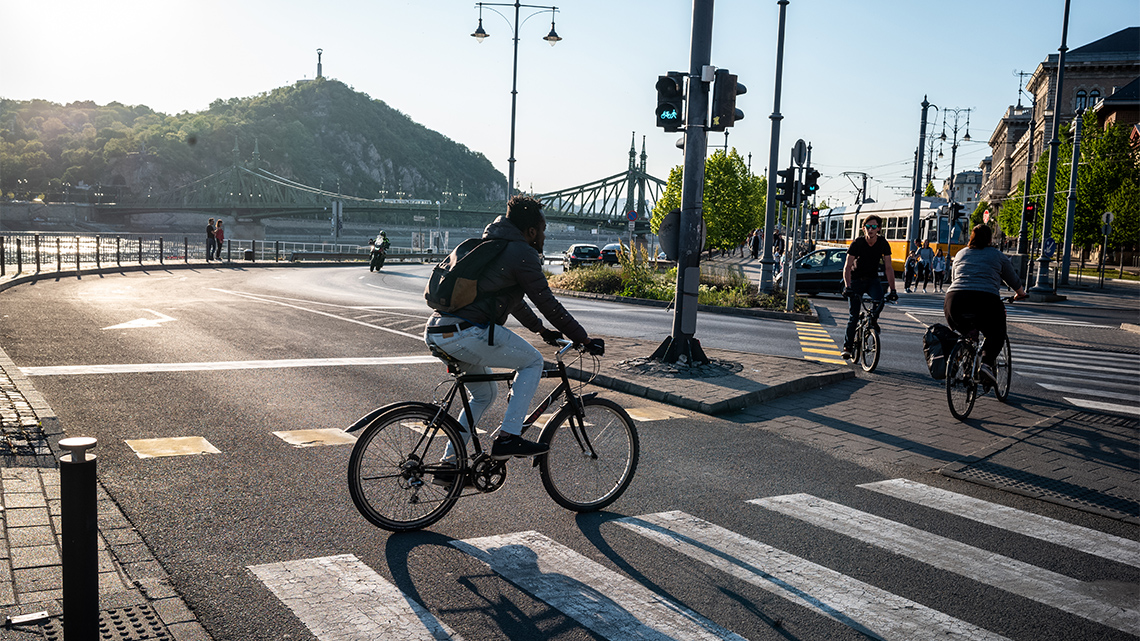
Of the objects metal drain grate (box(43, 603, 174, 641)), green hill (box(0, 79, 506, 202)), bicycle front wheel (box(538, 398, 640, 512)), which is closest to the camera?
metal drain grate (box(43, 603, 174, 641))

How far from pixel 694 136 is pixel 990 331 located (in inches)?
139

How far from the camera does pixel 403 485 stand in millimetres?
4480

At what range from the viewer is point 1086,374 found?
36.5 ft

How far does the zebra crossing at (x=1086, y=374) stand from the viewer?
29.8 ft

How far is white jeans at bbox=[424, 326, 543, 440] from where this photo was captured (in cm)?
448

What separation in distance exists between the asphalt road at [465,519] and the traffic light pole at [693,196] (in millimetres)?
1412

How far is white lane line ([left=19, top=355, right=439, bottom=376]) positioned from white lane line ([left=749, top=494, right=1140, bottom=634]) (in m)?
5.91

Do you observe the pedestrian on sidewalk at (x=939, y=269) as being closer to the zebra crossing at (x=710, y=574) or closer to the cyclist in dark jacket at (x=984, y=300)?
the cyclist in dark jacket at (x=984, y=300)

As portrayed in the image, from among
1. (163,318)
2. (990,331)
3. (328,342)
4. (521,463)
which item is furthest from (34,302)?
(990,331)

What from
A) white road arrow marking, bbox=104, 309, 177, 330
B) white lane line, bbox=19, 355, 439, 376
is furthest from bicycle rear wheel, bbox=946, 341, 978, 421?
white road arrow marking, bbox=104, 309, 177, 330

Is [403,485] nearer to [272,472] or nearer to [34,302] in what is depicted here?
[272,472]

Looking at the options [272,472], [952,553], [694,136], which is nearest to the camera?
[952,553]

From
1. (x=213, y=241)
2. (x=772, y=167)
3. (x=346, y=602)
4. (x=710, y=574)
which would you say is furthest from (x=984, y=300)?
(x=213, y=241)

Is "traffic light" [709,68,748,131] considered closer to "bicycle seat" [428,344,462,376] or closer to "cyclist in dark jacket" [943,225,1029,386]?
"cyclist in dark jacket" [943,225,1029,386]
